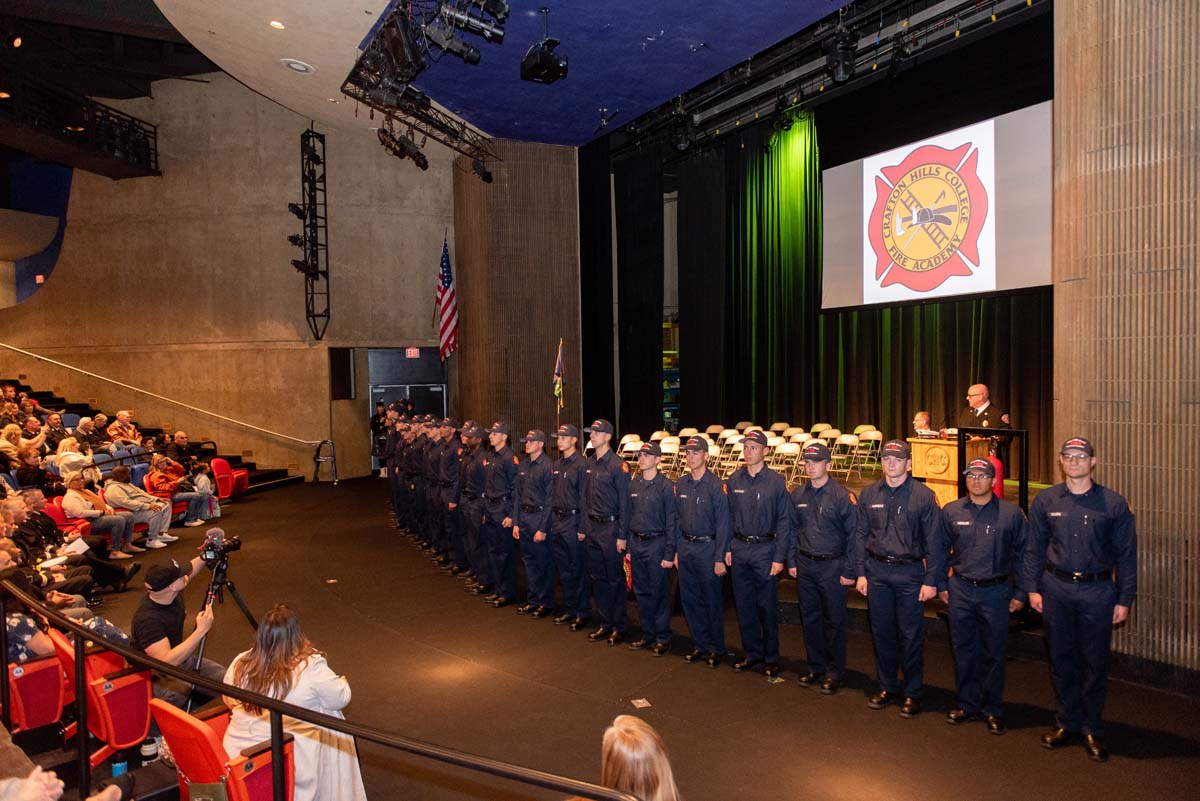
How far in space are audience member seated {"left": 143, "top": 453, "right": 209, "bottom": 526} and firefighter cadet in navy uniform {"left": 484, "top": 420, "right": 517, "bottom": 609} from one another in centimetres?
689

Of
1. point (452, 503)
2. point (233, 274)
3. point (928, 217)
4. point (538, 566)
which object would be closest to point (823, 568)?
point (538, 566)

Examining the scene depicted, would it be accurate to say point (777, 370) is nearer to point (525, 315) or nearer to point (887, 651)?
point (525, 315)

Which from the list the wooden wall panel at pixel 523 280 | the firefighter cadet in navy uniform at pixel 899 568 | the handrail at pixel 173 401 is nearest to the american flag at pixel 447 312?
the wooden wall panel at pixel 523 280

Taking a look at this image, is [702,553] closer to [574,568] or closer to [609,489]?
[609,489]

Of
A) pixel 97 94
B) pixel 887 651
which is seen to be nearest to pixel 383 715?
pixel 887 651

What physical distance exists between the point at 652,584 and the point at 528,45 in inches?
320

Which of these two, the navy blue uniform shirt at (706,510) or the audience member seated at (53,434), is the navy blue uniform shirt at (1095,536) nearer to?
the navy blue uniform shirt at (706,510)

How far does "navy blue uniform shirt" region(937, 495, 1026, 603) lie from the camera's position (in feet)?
15.2

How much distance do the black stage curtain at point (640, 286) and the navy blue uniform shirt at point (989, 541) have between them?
1178 centimetres

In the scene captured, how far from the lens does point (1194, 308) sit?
5035 mm

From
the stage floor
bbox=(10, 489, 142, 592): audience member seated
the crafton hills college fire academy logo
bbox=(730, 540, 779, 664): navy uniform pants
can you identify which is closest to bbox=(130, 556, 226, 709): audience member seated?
the stage floor

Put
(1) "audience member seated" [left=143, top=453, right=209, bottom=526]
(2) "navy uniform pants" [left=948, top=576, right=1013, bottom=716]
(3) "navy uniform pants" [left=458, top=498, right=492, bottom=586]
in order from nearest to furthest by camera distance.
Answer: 1. (2) "navy uniform pants" [left=948, top=576, right=1013, bottom=716]
2. (3) "navy uniform pants" [left=458, top=498, right=492, bottom=586]
3. (1) "audience member seated" [left=143, top=453, right=209, bottom=526]

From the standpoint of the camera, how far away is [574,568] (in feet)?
22.8

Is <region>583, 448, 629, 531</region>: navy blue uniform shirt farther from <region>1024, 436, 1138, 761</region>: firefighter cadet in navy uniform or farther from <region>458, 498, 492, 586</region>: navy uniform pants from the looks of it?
<region>1024, 436, 1138, 761</region>: firefighter cadet in navy uniform
